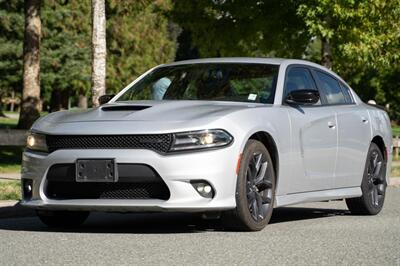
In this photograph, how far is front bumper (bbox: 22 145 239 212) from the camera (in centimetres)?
764

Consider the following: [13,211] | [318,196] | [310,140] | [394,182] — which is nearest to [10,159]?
[394,182]

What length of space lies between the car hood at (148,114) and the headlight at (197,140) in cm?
9

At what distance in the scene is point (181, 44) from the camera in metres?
107

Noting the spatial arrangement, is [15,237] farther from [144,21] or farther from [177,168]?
[144,21]

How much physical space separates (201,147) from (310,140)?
1.72 metres

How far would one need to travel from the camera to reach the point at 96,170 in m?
7.73

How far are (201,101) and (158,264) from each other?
278cm

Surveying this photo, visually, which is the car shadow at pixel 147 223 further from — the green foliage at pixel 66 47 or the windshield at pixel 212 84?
the green foliage at pixel 66 47

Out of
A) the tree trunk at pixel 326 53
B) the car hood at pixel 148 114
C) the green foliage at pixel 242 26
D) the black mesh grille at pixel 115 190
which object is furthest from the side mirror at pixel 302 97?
the tree trunk at pixel 326 53

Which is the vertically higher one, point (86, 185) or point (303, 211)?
point (86, 185)

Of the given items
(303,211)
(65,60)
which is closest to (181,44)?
(65,60)

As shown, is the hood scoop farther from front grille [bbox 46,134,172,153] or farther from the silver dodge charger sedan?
front grille [bbox 46,134,172,153]

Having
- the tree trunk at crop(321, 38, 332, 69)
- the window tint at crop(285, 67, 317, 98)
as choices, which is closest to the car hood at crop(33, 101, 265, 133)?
the window tint at crop(285, 67, 317, 98)

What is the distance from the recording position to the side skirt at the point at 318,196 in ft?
28.5
